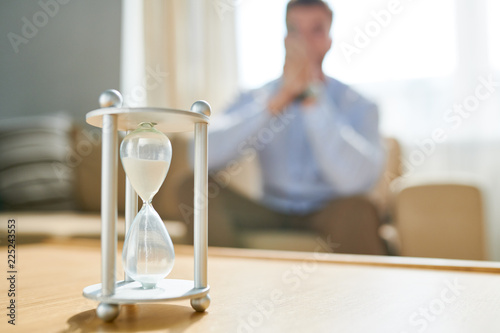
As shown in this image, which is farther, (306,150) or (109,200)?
(306,150)

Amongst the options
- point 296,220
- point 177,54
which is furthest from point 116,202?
point 177,54

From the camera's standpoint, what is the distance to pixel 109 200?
16.7 inches

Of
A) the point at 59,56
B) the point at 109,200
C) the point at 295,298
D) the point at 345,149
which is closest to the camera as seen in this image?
the point at 109,200

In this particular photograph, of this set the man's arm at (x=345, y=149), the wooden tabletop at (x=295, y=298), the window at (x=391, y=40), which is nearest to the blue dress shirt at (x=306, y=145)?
the man's arm at (x=345, y=149)

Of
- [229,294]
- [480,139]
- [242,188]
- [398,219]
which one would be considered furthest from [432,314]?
[480,139]

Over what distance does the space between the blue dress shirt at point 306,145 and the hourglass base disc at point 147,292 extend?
136 cm

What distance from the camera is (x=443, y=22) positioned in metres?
2.44

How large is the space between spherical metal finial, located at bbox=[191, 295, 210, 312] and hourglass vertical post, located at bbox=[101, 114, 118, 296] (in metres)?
0.08

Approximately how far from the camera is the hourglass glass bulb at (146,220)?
1.48 ft

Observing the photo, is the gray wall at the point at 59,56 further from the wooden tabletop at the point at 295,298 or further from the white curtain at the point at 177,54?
the wooden tabletop at the point at 295,298

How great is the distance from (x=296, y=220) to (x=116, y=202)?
142cm

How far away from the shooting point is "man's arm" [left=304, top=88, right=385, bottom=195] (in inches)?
76.1

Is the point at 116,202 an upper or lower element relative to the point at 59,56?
lower

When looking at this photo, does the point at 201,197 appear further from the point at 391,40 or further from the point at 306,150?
the point at 391,40
